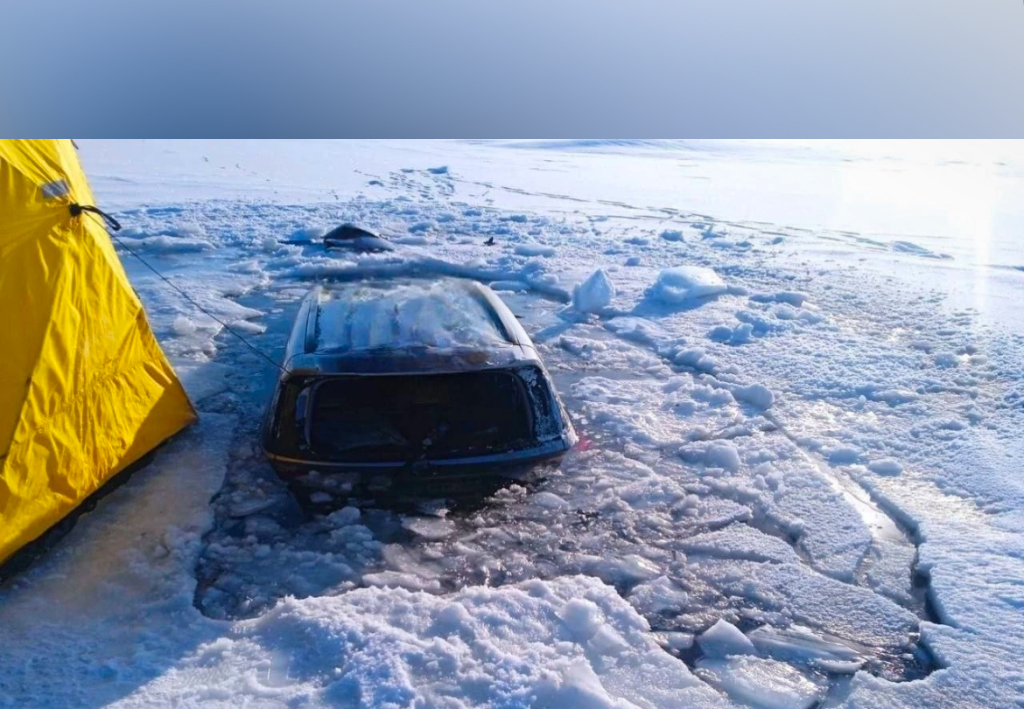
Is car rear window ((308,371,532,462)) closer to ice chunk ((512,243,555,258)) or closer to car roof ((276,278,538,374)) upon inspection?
car roof ((276,278,538,374))

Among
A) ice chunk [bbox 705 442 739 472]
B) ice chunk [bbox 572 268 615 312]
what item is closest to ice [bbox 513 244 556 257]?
ice chunk [bbox 572 268 615 312]

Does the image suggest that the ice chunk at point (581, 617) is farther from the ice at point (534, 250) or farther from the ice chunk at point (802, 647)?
the ice at point (534, 250)

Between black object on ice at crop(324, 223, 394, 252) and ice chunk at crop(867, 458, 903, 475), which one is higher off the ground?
black object on ice at crop(324, 223, 394, 252)

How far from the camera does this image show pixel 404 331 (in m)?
4.47

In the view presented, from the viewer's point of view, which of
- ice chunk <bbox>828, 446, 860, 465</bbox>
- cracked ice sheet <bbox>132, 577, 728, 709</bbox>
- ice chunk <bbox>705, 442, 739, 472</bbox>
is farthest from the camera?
ice chunk <bbox>828, 446, 860, 465</bbox>

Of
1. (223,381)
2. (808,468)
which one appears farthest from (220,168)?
(808,468)

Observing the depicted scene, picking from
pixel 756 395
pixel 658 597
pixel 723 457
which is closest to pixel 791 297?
pixel 756 395

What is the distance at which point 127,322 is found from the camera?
481 centimetres

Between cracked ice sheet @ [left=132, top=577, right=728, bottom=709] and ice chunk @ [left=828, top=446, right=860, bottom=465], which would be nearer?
cracked ice sheet @ [left=132, top=577, right=728, bottom=709]

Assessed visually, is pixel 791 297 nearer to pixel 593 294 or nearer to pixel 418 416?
pixel 593 294

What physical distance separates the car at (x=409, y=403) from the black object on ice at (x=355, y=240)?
7861 millimetres

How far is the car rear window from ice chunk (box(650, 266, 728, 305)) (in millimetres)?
5601

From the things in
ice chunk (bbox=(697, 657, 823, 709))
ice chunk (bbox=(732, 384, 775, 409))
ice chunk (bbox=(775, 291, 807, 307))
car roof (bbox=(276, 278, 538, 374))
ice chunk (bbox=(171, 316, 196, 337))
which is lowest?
ice chunk (bbox=(697, 657, 823, 709))

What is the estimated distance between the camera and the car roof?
13.6 feet
